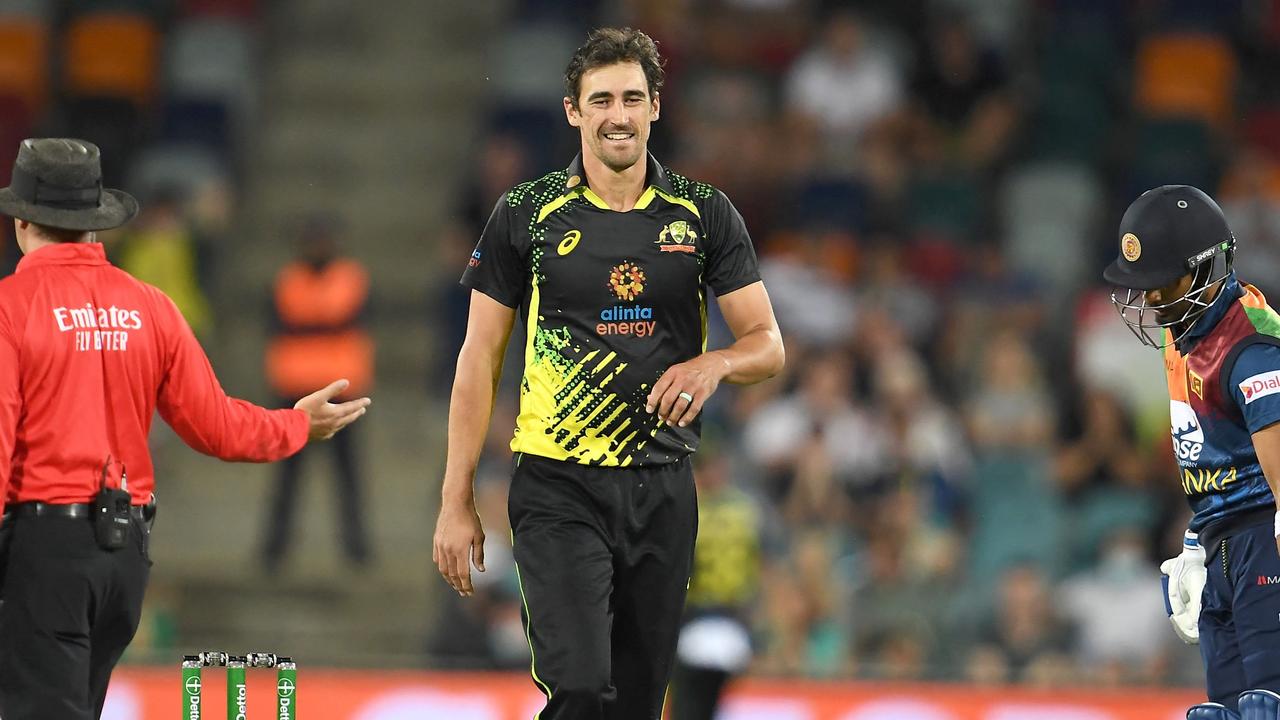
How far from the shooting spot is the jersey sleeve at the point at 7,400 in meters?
5.63

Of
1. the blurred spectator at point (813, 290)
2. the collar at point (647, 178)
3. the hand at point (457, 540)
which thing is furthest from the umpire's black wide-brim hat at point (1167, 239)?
the blurred spectator at point (813, 290)

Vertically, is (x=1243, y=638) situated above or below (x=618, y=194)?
below

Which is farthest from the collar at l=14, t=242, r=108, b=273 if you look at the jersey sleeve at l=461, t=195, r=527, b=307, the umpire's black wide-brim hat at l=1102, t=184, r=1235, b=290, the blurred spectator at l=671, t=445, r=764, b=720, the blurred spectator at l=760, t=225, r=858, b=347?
the blurred spectator at l=760, t=225, r=858, b=347

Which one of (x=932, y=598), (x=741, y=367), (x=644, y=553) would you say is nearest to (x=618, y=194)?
(x=741, y=367)

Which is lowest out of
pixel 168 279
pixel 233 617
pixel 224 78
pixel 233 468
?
pixel 233 617

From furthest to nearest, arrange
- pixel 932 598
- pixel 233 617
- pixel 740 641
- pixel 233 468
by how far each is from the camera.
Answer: pixel 233 468 < pixel 233 617 < pixel 932 598 < pixel 740 641

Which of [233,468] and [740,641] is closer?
[740,641]

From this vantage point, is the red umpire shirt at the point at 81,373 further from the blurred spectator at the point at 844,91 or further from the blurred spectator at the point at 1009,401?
the blurred spectator at the point at 844,91

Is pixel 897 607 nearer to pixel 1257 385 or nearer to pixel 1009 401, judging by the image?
pixel 1009 401

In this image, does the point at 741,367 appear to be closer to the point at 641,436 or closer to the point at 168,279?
the point at 641,436

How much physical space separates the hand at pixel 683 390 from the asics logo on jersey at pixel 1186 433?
4.47 feet

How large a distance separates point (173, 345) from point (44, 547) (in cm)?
75

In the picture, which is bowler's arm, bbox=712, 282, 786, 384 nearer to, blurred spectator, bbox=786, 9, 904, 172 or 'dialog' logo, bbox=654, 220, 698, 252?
'dialog' logo, bbox=654, 220, 698, 252

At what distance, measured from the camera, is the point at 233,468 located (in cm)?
1420
